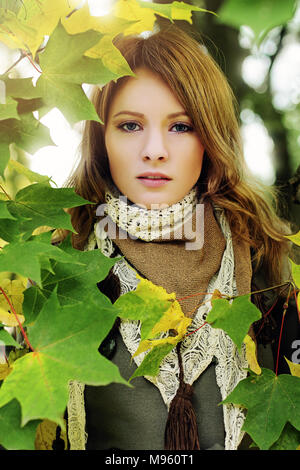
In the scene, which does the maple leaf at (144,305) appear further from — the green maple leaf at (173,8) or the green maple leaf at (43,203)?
the green maple leaf at (173,8)

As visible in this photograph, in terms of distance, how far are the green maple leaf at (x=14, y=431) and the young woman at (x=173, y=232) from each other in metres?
0.42

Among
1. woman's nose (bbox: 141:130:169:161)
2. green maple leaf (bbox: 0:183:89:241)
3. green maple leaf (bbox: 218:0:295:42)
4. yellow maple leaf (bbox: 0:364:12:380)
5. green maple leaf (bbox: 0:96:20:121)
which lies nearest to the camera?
green maple leaf (bbox: 218:0:295:42)

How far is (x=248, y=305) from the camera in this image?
0.81 m

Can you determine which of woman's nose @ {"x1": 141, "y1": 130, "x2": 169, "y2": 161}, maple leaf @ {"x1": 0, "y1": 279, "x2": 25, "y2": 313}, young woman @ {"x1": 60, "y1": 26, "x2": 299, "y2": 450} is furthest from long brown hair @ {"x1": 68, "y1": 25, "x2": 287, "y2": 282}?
maple leaf @ {"x1": 0, "y1": 279, "x2": 25, "y2": 313}

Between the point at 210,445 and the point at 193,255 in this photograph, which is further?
the point at 193,255

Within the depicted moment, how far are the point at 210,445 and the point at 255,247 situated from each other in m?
0.52

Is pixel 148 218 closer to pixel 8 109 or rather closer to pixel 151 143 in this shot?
pixel 151 143

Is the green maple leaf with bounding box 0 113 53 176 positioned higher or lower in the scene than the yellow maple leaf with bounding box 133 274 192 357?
higher

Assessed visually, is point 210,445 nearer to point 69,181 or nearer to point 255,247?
point 255,247

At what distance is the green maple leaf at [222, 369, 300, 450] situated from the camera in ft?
2.77

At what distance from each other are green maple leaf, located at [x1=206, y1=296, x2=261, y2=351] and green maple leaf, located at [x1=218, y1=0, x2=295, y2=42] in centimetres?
56

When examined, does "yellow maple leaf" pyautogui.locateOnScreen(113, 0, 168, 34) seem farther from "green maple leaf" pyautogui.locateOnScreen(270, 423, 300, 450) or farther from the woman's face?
"green maple leaf" pyautogui.locateOnScreen(270, 423, 300, 450)

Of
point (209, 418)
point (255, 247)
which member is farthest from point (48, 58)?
point (209, 418)
